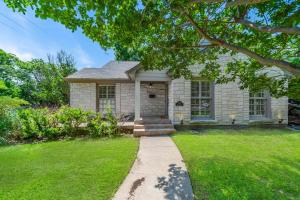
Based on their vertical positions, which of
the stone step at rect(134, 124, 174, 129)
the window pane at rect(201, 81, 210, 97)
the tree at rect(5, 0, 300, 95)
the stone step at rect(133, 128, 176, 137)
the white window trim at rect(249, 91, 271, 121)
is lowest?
the stone step at rect(133, 128, 176, 137)

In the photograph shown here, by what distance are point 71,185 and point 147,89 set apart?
9.88 m

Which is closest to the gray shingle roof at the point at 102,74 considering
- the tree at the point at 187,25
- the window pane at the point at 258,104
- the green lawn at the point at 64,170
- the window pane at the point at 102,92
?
the window pane at the point at 102,92

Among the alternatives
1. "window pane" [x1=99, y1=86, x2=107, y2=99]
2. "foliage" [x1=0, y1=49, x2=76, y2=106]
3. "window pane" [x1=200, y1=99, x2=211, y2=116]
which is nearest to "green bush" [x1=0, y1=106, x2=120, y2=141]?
"window pane" [x1=99, y1=86, x2=107, y2=99]

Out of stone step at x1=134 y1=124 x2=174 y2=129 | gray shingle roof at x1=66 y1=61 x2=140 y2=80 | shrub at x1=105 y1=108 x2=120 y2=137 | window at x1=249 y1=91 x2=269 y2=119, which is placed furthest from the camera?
gray shingle roof at x1=66 y1=61 x2=140 y2=80

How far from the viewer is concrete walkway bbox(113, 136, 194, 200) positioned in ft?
10.3

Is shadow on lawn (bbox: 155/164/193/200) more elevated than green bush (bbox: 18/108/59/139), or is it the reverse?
green bush (bbox: 18/108/59/139)

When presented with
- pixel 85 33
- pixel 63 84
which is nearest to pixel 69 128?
pixel 85 33

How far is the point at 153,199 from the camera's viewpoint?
3.01 meters

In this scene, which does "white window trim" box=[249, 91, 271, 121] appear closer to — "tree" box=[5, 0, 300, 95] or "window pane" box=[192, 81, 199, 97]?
"window pane" box=[192, 81, 199, 97]

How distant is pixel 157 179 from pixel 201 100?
7084 millimetres

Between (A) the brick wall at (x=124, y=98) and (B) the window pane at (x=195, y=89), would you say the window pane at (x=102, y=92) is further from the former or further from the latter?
(B) the window pane at (x=195, y=89)

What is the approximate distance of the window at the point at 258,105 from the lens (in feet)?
33.9

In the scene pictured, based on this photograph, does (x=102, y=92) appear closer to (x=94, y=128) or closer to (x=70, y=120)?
(x=70, y=120)

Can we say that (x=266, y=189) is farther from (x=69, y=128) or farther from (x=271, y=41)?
(x=69, y=128)
